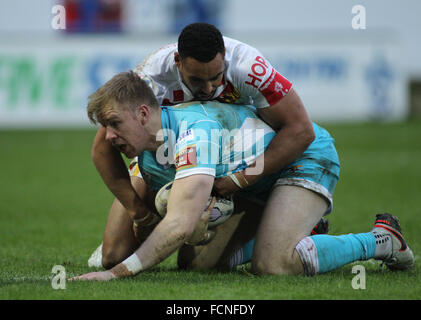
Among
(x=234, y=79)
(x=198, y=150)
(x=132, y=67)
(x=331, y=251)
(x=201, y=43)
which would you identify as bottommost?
(x=132, y=67)

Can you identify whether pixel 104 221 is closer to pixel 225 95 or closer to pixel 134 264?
pixel 225 95

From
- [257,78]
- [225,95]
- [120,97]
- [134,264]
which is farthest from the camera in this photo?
[225,95]

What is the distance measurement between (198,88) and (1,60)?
49.6 feet

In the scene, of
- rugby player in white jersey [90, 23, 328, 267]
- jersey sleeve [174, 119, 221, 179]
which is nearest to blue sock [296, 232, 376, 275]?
rugby player in white jersey [90, 23, 328, 267]

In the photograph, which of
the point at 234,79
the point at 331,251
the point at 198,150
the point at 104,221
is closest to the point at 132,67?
the point at 104,221

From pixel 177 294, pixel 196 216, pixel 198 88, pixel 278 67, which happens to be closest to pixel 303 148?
pixel 198 88

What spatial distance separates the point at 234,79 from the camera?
14.5 ft

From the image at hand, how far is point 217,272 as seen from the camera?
4.48 metres

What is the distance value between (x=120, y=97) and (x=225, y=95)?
2.67 ft

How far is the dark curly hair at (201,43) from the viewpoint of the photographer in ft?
13.5

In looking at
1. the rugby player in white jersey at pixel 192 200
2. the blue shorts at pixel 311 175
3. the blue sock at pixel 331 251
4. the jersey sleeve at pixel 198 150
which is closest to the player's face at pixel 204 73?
the rugby player in white jersey at pixel 192 200

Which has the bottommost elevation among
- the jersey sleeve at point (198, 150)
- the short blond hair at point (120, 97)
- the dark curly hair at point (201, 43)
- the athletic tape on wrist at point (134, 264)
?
the athletic tape on wrist at point (134, 264)

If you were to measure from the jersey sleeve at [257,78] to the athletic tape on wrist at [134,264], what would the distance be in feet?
4.23

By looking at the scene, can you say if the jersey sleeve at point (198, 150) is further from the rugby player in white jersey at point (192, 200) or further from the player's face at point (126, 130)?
the player's face at point (126, 130)
